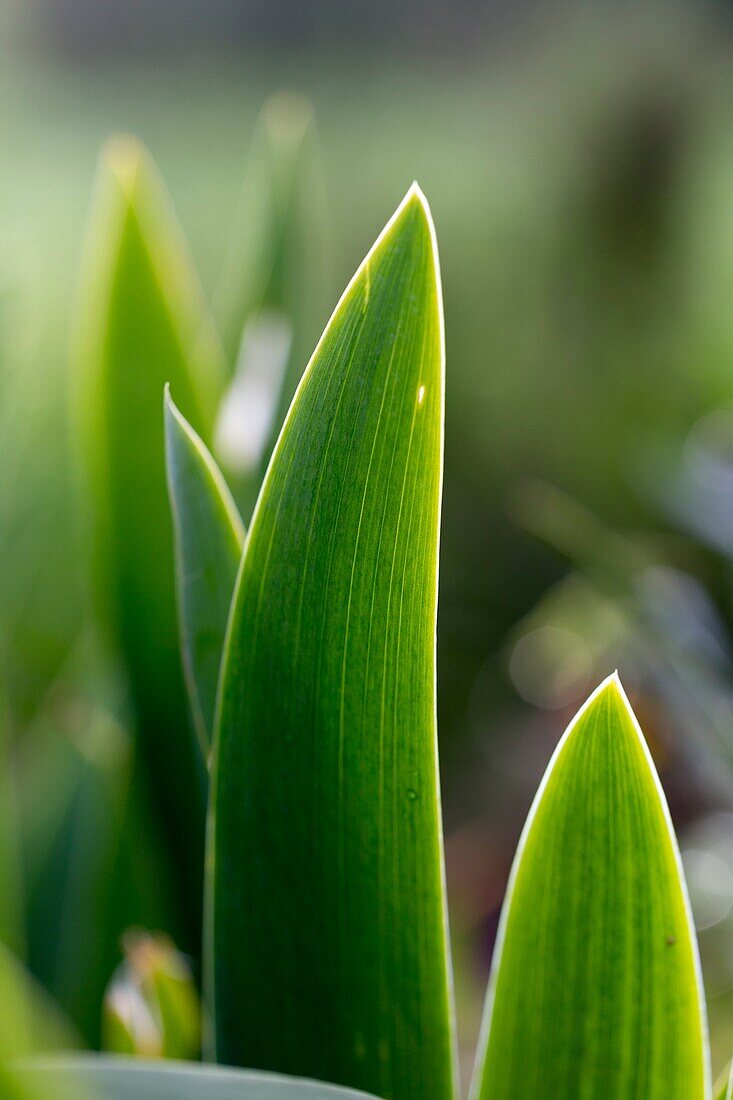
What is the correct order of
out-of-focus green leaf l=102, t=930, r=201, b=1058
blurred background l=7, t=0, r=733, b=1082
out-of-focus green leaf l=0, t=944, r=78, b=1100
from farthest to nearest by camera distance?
blurred background l=7, t=0, r=733, b=1082, out-of-focus green leaf l=102, t=930, r=201, b=1058, out-of-focus green leaf l=0, t=944, r=78, b=1100

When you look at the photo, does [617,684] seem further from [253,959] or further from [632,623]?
[632,623]

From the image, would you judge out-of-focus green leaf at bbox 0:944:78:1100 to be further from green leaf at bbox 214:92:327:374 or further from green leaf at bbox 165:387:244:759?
green leaf at bbox 214:92:327:374

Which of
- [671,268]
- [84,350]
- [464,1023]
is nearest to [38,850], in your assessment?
[84,350]

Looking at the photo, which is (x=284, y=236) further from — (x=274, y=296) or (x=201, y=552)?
(x=201, y=552)

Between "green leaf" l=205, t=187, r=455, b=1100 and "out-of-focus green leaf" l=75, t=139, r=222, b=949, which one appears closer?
"green leaf" l=205, t=187, r=455, b=1100

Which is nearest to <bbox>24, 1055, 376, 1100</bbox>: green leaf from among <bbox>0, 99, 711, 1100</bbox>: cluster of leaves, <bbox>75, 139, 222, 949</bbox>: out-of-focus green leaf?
<bbox>0, 99, 711, 1100</bbox>: cluster of leaves

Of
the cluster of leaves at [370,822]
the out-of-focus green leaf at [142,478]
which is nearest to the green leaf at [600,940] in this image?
the cluster of leaves at [370,822]

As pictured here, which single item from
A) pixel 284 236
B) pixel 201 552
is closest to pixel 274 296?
pixel 284 236

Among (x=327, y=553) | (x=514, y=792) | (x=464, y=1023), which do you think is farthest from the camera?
(x=514, y=792)
